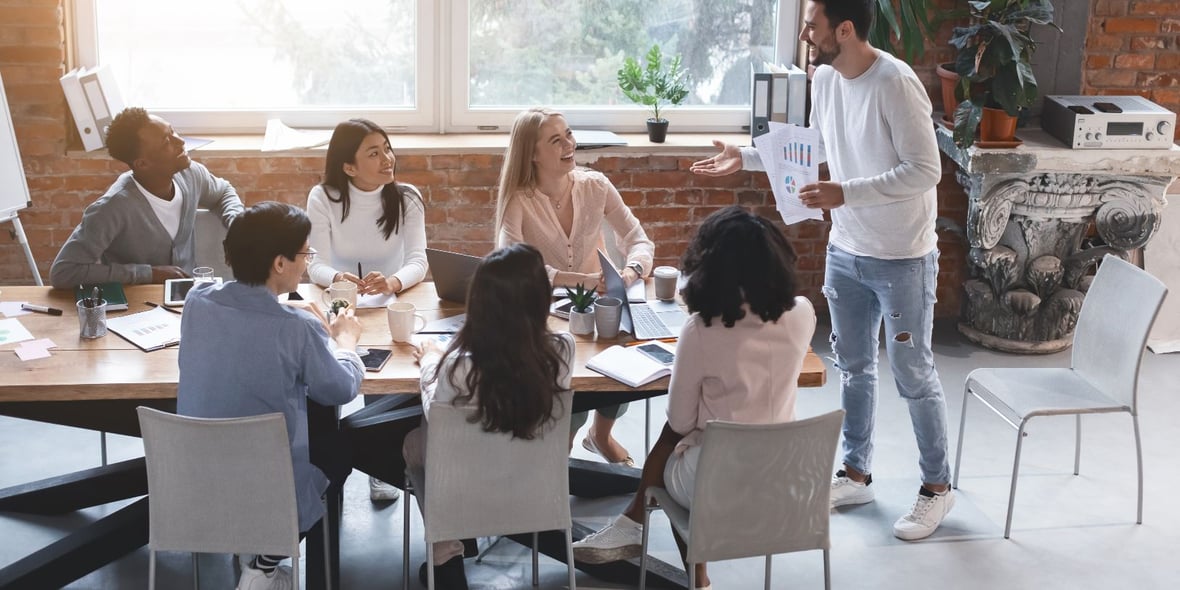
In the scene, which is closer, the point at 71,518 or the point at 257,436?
the point at 257,436

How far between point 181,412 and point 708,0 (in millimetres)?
3328

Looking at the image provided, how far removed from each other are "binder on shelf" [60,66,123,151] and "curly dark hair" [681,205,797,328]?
3.13 metres

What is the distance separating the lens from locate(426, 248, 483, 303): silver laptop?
140 inches

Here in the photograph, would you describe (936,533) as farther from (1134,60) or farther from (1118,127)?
(1134,60)

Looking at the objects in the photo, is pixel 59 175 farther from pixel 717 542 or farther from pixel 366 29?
pixel 717 542

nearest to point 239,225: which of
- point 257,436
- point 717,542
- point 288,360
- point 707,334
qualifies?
point 288,360

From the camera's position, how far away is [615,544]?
3.25 m

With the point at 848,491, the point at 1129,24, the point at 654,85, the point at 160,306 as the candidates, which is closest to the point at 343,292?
the point at 160,306

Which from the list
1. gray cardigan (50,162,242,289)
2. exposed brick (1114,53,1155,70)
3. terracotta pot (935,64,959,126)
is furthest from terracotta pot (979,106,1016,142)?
gray cardigan (50,162,242,289)

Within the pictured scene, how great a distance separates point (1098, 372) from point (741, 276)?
1.63 meters

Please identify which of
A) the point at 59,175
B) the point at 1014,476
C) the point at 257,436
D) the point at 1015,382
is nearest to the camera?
the point at 257,436

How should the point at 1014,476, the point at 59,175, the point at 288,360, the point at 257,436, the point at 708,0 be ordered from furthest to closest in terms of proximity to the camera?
1. the point at 708,0
2. the point at 59,175
3. the point at 1014,476
4. the point at 288,360
5. the point at 257,436

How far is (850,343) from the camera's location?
379cm

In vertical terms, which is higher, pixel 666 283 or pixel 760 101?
pixel 760 101
